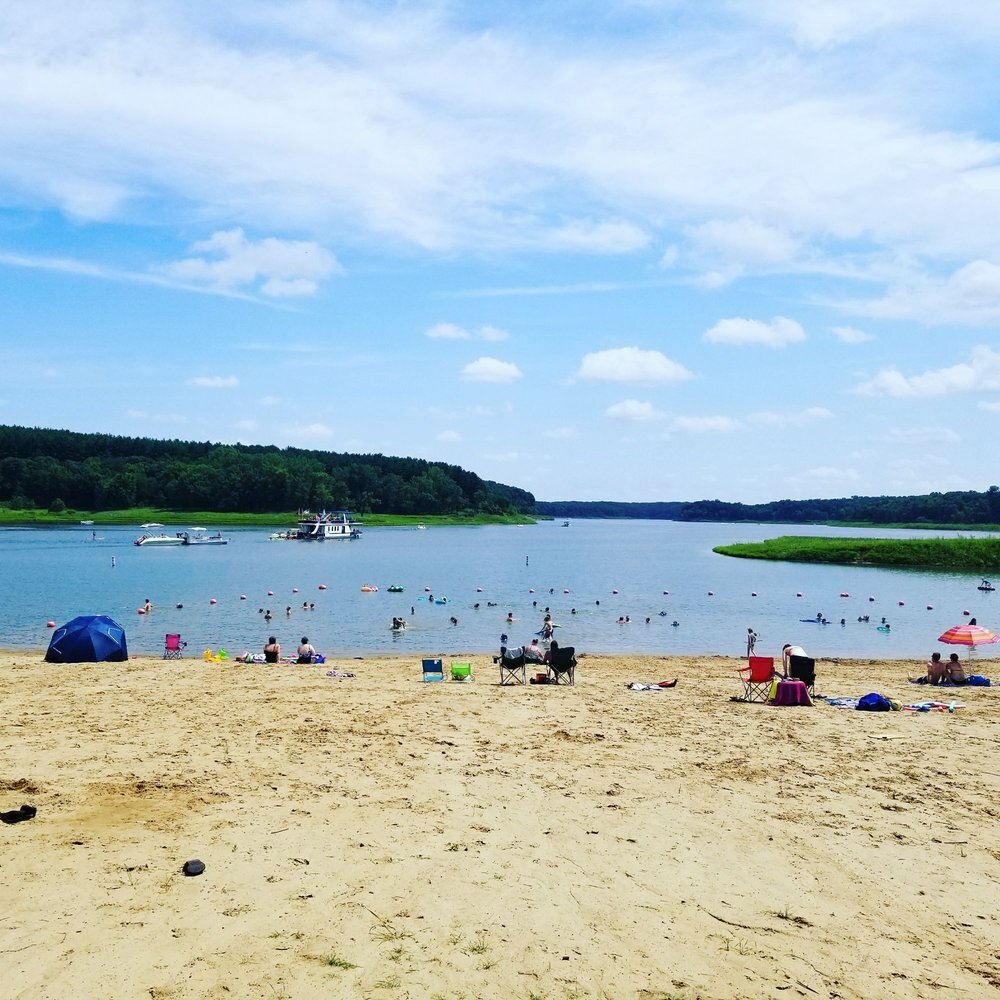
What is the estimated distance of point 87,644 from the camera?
2419 centimetres

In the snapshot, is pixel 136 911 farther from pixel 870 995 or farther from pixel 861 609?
pixel 861 609

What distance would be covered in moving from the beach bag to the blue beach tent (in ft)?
66.8

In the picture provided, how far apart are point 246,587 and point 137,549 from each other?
49.1 m

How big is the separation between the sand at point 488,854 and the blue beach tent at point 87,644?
23.5 feet

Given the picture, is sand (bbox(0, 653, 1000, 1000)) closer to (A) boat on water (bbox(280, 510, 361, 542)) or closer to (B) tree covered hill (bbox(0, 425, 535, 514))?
(A) boat on water (bbox(280, 510, 361, 542))

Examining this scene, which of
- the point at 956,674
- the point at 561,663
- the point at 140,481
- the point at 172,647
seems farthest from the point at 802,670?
the point at 140,481

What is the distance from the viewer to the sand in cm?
721

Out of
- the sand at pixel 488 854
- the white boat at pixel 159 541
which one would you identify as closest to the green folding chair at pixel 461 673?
the sand at pixel 488 854

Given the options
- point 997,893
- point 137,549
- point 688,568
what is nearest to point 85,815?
point 997,893

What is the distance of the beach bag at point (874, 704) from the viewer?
1944cm

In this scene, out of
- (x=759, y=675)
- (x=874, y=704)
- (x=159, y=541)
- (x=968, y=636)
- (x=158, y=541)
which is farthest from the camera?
(x=159, y=541)

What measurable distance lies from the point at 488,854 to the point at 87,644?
18709 mm

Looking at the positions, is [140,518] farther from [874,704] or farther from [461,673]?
[874,704]

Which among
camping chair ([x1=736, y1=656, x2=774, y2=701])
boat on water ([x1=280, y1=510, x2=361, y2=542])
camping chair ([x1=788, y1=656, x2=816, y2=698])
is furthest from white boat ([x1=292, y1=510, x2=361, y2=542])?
camping chair ([x1=788, y1=656, x2=816, y2=698])
